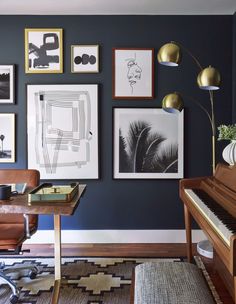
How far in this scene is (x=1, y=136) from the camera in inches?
143

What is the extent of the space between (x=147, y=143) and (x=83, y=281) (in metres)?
1.58

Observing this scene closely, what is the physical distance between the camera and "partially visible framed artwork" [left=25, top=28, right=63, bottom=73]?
3.59 meters

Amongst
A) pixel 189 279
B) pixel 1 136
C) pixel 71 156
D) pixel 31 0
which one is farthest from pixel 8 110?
pixel 189 279

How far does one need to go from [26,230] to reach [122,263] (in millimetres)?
1040

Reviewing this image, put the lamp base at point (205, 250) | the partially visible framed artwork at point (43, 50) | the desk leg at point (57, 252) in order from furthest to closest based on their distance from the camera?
the partially visible framed artwork at point (43, 50)
the lamp base at point (205, 250)
the desk leg at point (57, 252)

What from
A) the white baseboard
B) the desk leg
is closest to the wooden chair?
the desk leg

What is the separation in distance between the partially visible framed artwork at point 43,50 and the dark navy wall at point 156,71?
6 centimetres

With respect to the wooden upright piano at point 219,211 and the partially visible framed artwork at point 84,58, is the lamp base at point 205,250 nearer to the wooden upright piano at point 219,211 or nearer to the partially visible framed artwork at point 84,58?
the wooden upright piano at point 219,211

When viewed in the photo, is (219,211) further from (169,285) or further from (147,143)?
(147,143)

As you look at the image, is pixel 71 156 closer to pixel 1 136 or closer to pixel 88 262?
pixel 1 136

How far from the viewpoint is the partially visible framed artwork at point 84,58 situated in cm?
359

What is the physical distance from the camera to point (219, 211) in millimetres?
1964

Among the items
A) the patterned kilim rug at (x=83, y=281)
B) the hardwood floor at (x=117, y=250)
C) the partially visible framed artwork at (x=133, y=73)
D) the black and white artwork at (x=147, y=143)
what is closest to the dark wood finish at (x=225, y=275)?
the patterned kilim rug at (x=83, y=281)

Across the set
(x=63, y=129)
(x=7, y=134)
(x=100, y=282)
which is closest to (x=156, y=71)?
(x=63, y=129)
